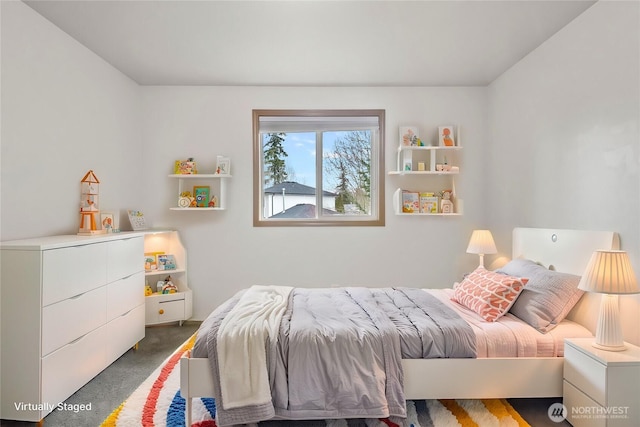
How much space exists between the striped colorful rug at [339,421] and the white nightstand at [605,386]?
0.32m

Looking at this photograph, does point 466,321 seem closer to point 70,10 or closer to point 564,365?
point 564,365

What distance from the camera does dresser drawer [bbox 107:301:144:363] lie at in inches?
109

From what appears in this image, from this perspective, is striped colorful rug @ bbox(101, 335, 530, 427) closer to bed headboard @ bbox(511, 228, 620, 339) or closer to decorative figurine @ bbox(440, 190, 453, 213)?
bed headboard @ bbox(511, 228, 620, 339)

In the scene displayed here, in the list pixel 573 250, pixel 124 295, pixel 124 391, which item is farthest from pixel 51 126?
pixel 573 250

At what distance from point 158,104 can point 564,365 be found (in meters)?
4.10

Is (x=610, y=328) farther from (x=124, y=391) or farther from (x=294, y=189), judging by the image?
(x=294, y=189)

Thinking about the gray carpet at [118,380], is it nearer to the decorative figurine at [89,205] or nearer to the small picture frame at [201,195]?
the decorative figurine at [89,205]

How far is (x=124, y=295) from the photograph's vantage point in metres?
2.96

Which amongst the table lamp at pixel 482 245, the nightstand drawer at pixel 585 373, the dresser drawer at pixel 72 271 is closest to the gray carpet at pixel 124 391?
the nightstand drawer at pixel 585 373

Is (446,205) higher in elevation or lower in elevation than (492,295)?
higher

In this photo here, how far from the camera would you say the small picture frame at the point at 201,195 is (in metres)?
3.81

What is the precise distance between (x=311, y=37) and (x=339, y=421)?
2627 millimetres

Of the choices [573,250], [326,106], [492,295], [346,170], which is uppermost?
[326,106]

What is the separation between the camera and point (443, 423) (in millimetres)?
2033
